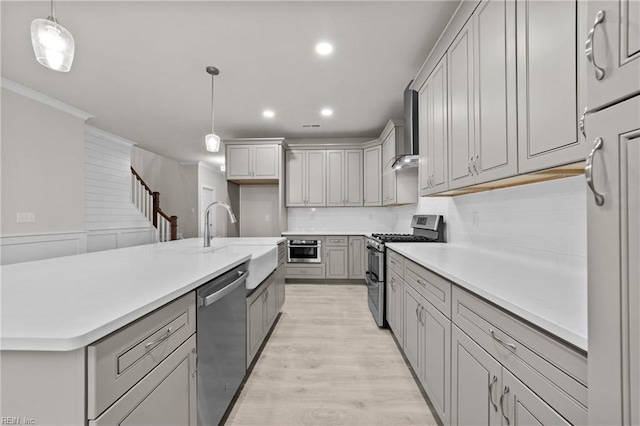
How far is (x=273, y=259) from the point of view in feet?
8.55

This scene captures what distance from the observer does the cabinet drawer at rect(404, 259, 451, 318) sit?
1.42 m

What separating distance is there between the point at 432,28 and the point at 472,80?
0.78m

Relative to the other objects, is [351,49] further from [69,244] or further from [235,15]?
[69,244]

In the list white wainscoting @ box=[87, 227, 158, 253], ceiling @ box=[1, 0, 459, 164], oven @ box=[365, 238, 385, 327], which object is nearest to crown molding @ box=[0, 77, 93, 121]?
ceiling @ box=[1, 0, 459, 164]

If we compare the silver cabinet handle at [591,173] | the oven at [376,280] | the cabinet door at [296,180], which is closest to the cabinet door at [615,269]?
the silver cabinet handle at [591,173]

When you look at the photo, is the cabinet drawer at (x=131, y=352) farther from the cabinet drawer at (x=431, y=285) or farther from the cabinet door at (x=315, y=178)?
the cabinet door at (x=315, y=178)

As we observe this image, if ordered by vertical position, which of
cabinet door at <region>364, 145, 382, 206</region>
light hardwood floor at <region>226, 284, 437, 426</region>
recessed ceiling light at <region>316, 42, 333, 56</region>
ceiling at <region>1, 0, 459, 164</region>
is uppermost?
ceiling at <region>1, 0, 459, 164</region>

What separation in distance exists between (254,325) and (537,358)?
5.83ft

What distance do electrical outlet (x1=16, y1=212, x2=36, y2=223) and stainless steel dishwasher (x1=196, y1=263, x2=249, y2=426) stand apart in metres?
3.57

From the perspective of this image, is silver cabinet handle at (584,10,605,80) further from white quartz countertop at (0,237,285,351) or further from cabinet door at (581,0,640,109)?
white quartz countertop at (0,237,285,351)

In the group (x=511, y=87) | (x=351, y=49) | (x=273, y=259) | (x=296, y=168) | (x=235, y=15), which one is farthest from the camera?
(x=296, y=168)

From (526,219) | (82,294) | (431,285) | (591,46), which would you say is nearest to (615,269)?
(591,46)

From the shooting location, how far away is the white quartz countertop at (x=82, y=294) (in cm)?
68

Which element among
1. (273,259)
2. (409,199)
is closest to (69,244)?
(273,259)
